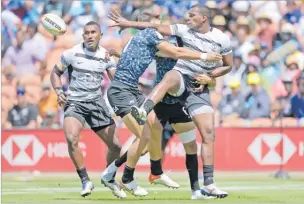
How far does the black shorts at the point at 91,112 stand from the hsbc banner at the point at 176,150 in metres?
5.86

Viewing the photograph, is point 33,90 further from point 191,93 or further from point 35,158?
point 191,93

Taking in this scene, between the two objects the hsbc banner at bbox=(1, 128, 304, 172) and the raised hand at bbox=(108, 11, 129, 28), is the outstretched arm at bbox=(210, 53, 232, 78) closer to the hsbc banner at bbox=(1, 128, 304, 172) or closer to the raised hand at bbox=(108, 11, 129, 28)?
the raised hand at bbox=(108, 11, 129, 28)

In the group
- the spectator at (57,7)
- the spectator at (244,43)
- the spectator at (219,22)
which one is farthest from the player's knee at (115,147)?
the spectator at (57,7)

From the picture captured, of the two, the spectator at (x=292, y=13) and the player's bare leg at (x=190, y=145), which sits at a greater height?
the spectator at (x=292, y=13)

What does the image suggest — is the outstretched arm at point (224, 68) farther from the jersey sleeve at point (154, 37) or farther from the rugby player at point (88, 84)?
the rugby player at point (88, 84)

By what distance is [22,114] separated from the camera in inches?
907

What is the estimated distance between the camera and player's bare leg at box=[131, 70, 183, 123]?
13.5 m

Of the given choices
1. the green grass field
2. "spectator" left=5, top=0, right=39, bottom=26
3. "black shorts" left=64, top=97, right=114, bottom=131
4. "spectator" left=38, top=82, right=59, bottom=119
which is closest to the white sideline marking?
the green grass field

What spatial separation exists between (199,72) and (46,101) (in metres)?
9.37

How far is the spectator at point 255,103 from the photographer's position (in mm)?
22156

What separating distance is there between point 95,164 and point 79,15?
4975mm

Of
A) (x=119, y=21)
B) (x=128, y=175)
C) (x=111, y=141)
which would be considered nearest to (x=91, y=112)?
(x=111, y=141)

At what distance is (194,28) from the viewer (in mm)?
14273

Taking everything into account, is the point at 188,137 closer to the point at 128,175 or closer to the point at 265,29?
the point at 128,175
